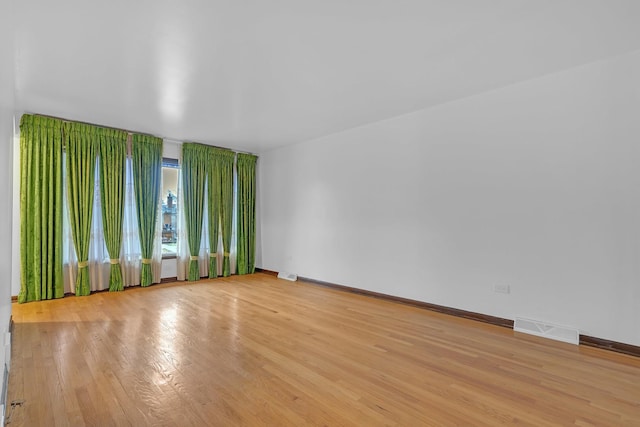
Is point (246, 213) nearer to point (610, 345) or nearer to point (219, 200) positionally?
point (219, 200)

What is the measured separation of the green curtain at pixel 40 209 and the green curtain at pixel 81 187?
0.13m

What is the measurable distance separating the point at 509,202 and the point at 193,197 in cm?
516

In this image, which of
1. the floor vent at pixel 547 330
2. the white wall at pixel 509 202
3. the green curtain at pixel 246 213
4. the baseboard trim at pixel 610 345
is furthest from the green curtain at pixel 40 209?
the baseboard trim at pixel 610 345

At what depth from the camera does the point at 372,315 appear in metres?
3.98

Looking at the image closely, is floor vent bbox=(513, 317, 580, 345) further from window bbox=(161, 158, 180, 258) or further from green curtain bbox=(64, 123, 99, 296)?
green curtain bbox=(64, 123, 99, 296)

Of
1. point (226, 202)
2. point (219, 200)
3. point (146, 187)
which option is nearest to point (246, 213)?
point (226, 202)

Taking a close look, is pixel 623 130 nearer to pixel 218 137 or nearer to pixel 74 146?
pixel 218 137

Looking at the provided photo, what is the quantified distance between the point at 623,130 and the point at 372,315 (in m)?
3.15

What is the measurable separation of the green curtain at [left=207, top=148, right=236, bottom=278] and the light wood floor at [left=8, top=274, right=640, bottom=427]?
94.5 inches

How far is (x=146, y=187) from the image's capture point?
546cm

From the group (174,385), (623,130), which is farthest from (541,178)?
(174,385)

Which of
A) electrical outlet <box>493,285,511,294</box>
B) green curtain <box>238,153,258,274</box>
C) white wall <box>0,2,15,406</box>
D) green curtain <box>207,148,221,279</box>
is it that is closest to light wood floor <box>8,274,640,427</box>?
electrical outlet <box>493,285,511,294</box>

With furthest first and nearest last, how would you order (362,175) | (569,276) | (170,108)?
(362,175) → (170,108) → (569,276)

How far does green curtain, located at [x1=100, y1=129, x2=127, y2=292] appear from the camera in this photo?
5012mm
